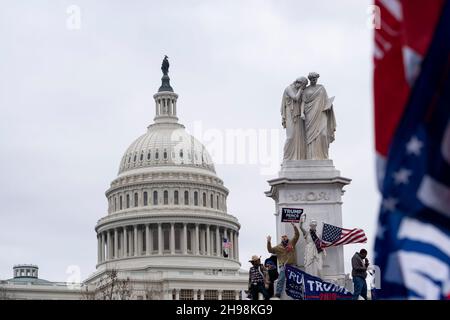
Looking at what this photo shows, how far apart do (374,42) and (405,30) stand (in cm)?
19

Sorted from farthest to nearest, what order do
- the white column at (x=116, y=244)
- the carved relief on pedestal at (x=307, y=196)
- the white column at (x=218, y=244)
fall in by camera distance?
the white column at (x=218, y=244)
the white column at (x=116, y=244)
the carved relief on pedestal at (x=307, y=196)

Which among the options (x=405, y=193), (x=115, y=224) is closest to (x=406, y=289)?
(x=405, y=193)

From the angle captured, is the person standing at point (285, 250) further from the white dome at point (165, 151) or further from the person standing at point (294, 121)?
the white dome at point (165, 151)

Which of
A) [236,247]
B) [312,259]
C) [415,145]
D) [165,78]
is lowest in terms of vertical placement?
[415,145]

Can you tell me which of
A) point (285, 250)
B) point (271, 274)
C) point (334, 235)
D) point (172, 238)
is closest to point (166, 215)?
point (172, 238)

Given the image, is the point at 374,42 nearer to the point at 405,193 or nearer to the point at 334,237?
the point at 405,193

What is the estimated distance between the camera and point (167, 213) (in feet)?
558

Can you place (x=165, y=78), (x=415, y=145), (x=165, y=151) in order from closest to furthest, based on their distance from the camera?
(x=415, y=145) → (x=165, y=151) → (x=165, y=78)

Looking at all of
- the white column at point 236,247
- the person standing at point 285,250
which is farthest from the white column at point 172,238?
the person standing at point 285,250

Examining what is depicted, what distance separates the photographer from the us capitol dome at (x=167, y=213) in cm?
16875

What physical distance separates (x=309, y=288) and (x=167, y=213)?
486ft

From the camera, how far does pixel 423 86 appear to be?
10.3ft

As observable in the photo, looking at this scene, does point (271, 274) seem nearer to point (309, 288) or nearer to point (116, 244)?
point (309, 288)

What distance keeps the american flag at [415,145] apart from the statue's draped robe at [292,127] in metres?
24.9
